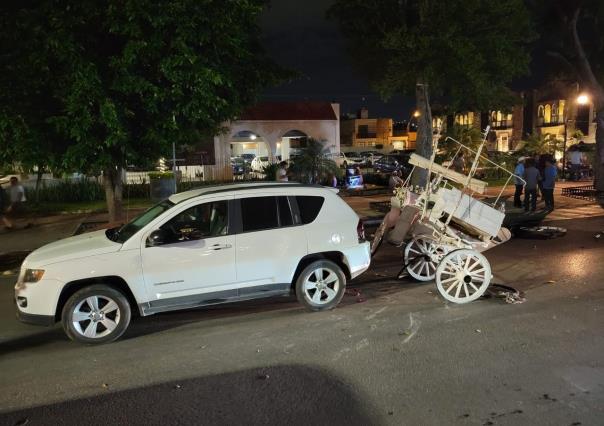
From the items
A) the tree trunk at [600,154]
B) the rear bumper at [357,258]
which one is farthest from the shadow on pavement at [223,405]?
the tree trunk at [600,154]

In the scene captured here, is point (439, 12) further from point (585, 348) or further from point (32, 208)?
point (32, 208)

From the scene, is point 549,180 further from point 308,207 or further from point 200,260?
point 200,260

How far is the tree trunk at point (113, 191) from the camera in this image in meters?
12.5

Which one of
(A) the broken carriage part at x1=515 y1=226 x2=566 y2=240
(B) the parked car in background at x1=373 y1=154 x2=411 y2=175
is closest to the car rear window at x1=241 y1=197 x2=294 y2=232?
→ (A) the broken carriage part at x1=515 y1=226 x2=566 y2=240

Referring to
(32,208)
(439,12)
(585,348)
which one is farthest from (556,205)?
(32,208)

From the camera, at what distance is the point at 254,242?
6562 millimetres

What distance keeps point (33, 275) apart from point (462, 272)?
5.31m

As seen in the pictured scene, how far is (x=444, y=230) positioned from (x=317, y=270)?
6.73 feet

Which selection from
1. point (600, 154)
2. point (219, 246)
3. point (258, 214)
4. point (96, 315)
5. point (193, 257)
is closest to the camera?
point (96, 315)

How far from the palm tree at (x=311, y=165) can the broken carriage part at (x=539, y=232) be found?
31.1 ft

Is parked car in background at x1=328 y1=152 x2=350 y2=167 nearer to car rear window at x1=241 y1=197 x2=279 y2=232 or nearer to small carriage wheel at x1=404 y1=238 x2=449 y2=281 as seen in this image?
small carriage wheel at x1=404 y1=238 x2=449 y2=281

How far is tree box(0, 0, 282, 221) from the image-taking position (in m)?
8.92

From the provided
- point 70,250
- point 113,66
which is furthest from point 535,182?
point 70,250

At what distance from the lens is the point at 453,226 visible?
7.96 meters
